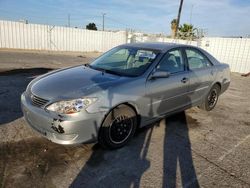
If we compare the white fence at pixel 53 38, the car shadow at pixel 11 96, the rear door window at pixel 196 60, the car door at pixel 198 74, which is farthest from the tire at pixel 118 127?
the white fence at pixel 53 38

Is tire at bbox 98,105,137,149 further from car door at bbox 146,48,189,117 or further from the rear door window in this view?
the rear door window

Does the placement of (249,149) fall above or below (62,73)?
below

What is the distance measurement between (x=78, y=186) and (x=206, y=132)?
274 cm

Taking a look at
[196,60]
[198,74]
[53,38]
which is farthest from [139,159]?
[53,38]

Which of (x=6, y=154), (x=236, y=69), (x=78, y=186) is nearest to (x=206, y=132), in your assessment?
(x=78, y=186)

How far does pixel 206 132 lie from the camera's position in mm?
4355

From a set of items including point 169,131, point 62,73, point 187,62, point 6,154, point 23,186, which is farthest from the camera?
point 187,62

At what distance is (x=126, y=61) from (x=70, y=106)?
66.9 inches

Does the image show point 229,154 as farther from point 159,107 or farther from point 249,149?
point 159,107

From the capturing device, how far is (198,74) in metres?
4.75

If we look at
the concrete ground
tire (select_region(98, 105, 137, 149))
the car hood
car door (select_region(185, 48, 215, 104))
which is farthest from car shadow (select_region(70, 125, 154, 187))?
car door (select_region(185, 48, 215, 104))

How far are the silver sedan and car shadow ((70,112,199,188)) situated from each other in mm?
213

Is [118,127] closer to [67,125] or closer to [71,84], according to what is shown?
[67,125]

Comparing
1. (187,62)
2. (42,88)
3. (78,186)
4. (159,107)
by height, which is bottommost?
(78,186)
